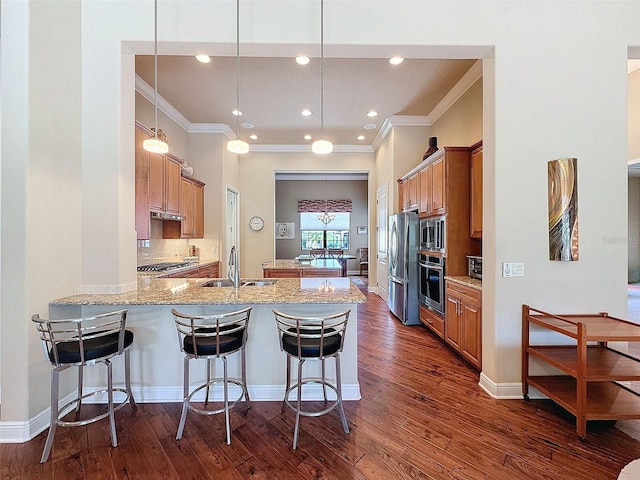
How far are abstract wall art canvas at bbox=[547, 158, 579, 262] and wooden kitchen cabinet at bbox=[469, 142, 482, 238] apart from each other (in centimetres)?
86

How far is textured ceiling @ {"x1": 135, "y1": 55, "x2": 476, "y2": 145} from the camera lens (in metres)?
3.60

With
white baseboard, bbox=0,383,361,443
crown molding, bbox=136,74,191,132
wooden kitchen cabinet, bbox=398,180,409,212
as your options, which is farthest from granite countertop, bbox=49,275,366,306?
crown molding, bbox=136,74,191,132

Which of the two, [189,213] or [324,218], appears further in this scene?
[324,218]

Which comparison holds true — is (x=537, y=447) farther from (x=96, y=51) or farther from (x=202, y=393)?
(x=96, y=51)

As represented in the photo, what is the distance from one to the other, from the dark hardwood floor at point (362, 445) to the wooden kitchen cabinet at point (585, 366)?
0.18 m

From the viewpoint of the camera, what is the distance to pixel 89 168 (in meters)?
2.43

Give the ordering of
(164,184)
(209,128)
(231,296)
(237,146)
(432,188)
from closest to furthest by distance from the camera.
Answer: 1. (231,296)
2. (237,146)
3. (432,188)
4. (164,184)
5. (209,128)

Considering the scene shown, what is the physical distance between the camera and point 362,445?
1.93m

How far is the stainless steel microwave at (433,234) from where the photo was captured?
12.1 ft

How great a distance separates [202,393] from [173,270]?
2010mm

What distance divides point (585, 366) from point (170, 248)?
17.8 feet

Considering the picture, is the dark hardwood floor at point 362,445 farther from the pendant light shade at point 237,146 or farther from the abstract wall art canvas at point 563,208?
the pendant light shade at point 237,146

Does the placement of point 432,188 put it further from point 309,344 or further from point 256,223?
point 256,223

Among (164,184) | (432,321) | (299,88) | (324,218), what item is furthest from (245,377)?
(324,218)
